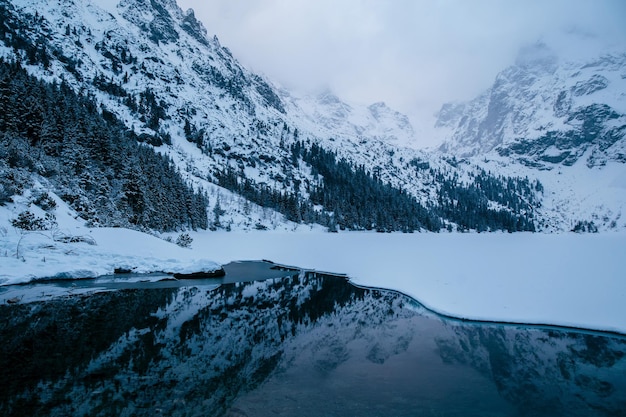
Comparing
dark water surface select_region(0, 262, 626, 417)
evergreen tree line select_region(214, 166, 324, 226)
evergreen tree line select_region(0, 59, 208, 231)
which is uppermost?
evergreen tree line select_region(214, 166, 324, 226)

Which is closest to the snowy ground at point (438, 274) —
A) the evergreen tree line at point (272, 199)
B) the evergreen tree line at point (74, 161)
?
the evergreen tree line at point (74, 161)

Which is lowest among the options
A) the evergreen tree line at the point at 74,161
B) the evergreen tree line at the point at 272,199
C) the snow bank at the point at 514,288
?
the snow bank at the point at 514,288

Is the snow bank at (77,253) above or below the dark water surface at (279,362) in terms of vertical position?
above

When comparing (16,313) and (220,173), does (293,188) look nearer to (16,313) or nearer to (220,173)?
(220,173)

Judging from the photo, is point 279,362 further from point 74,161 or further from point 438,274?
point 74,161

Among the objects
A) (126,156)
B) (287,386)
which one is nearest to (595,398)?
(287,386)

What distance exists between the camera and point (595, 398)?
1187cm

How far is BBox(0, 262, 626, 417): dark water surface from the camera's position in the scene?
36.0ft

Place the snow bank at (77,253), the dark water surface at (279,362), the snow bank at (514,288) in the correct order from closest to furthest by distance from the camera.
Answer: the dark water surface at (279,362), the snow bank at (514,288), the snow bank at (77,253)

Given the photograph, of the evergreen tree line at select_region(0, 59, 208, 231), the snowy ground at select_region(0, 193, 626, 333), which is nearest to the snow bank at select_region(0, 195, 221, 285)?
the snowy ground at select_region(0, 193, 626, 333)

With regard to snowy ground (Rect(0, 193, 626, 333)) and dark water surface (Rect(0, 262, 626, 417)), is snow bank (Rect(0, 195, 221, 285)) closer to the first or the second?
snowy ground (Rect(0, 193, 626, 333))

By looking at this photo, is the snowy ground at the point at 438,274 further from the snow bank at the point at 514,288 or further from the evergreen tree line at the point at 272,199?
the evergreen tree line at the point at 272,199

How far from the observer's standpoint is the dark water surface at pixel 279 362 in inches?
432

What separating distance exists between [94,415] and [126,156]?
71946 mm
